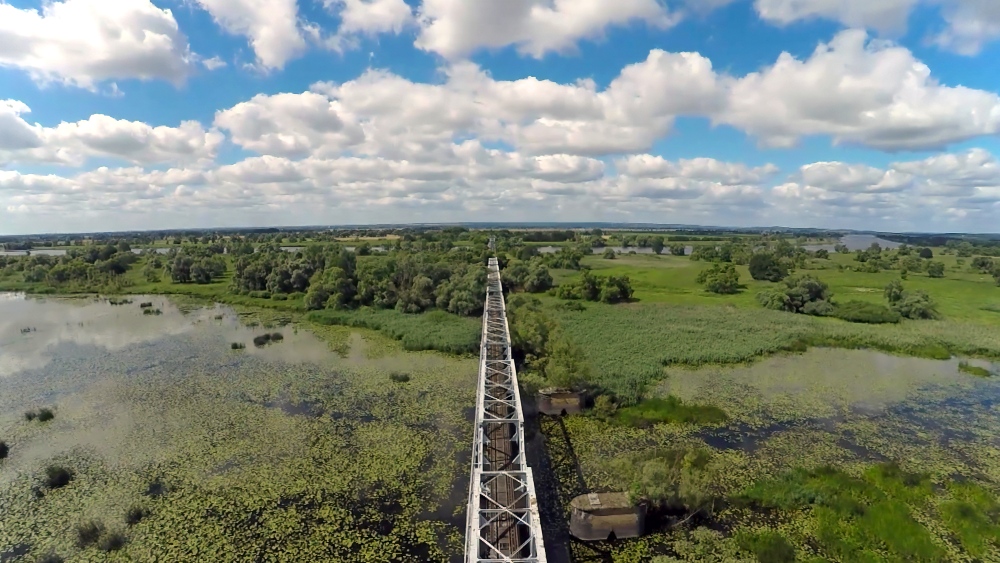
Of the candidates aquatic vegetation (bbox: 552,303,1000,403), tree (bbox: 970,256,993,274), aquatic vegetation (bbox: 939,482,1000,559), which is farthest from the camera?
tree (bbox: 970,256,993,274)

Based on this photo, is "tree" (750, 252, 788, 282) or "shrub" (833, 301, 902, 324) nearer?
"shrub" (833, 301, 902, 324)

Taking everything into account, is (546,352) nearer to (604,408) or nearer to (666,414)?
(604,408)

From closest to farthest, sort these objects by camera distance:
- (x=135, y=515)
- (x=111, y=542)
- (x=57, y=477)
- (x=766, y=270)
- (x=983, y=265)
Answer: (x=111, y=542) < (x=135, y=515) < (x=57, y=477) < (x=766, y=270) < (x=983, y=265)

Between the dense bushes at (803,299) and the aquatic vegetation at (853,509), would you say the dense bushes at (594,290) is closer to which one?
the dense bushes at (803,299)

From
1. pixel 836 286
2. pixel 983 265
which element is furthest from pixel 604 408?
pixel 983 265

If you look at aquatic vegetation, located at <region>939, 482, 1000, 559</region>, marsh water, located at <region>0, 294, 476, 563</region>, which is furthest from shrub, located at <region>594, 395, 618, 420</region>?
aquatic vegetation, located at <region>939, 482, 1000, 559</region>

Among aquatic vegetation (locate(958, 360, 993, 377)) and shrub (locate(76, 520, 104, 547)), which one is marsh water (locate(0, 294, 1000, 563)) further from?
aquatic vegetation (locate(958, 360, 993, 377))

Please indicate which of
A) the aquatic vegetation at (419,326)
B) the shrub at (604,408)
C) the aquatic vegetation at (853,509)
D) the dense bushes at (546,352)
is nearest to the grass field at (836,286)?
the aquatic vegetation at (419,326)
